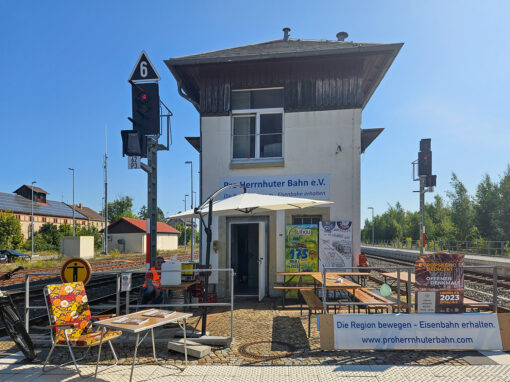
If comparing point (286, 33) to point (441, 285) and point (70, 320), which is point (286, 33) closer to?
point (441, 285)

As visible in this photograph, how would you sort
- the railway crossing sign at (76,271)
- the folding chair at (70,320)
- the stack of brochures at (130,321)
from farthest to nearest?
the railway crossing sign at (76,271) → the folding chair at (70,320) → the stack of brochures at (130,321)

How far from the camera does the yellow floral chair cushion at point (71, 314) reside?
4.67 metres

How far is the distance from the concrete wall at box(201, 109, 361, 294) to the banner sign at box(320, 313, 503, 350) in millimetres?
4627

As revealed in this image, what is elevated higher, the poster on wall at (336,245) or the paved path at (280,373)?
the poster on wall at (336,245)

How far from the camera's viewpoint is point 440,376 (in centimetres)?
441

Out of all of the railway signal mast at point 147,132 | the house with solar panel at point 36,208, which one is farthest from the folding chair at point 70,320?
the house with solar panel at point 36,208

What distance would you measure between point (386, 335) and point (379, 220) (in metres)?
70.3

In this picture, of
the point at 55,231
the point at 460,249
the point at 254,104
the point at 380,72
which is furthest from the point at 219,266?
the point at 55,231

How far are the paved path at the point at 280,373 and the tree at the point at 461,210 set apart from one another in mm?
37068

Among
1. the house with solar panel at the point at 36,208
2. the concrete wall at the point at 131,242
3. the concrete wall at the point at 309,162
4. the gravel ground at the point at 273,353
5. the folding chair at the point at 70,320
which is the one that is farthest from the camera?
the house with solar panel at the point at 36,208

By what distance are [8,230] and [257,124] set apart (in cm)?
3713

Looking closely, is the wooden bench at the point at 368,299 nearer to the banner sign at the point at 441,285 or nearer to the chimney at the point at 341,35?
the banner sign at the point at 441,285

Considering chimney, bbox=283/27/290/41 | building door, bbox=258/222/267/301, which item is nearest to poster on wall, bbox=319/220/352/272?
building door, bbox=258/222/267/301

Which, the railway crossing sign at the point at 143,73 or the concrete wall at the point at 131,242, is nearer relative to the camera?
the railway crossing sign at the point at 143,73
